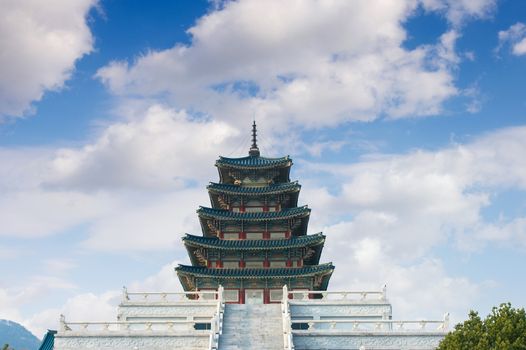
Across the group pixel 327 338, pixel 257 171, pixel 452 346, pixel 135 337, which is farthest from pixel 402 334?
pixel 257 171

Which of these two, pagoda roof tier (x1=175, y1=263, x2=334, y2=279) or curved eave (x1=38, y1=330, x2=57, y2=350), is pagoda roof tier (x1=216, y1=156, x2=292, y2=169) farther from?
curved eave (x1=38, y1=330, x2=57, y2=350)

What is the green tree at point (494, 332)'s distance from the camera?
30.8 metres

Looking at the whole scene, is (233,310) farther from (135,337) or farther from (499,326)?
(499,326)

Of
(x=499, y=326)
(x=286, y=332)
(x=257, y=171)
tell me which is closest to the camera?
(x=499, y=326)

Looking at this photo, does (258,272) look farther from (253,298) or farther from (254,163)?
(254,163)

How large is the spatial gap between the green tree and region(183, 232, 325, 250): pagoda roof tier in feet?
81.8

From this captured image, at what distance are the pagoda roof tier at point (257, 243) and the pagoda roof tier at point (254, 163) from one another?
7.89m

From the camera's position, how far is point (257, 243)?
57719 mm

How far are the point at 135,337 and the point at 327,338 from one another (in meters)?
12.3

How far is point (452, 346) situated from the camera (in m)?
32.4

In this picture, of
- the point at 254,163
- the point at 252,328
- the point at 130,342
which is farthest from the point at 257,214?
the point at 130,342

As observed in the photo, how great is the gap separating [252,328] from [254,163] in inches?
893

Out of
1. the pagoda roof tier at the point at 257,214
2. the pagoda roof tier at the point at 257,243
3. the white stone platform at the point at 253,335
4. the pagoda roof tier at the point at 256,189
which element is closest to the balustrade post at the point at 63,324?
the white stone platform at the point at 253,335

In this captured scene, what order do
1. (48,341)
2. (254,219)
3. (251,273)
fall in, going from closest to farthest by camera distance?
(48,341) → (251,273) → (254,219)
